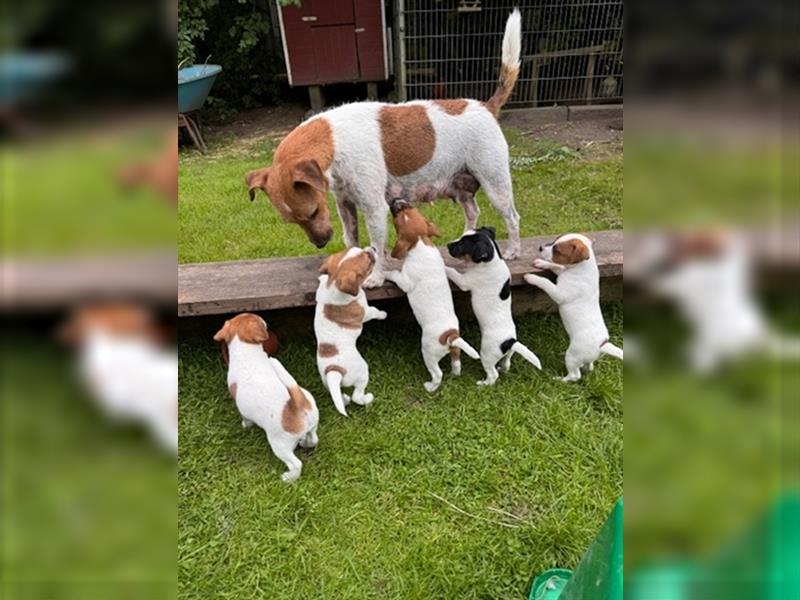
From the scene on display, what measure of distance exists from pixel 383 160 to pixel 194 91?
4230 mm

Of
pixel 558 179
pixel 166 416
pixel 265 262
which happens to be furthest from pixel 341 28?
pixel 166 416

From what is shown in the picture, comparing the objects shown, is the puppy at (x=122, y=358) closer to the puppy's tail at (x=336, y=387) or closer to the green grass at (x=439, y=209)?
the puppy's tail at (x=336, y=387)

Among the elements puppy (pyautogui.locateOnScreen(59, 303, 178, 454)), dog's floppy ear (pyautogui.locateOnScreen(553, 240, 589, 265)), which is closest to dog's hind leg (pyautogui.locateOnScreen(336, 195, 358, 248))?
dog's floppy ear (pyautogui.locateOnScreen(553, 240, 589, 265))

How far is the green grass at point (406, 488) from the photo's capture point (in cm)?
174

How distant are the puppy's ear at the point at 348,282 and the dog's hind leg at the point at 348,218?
0.48 meters

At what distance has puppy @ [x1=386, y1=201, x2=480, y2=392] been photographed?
2322 mm

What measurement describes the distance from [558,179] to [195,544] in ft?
12.9

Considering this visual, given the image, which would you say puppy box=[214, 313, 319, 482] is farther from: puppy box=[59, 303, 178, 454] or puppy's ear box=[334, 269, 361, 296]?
puppy box=[59, 303, 178, 454]

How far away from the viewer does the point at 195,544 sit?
184 centimetres

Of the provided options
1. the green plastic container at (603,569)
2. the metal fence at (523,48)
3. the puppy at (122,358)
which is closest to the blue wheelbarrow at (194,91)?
the metal fence at (523,48)

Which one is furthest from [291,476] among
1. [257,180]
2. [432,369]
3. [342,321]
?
[257,180]

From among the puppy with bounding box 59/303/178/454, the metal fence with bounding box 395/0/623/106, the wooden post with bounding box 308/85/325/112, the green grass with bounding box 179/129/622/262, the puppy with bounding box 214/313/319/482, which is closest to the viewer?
the puppy with bounding box 59/303/178/454

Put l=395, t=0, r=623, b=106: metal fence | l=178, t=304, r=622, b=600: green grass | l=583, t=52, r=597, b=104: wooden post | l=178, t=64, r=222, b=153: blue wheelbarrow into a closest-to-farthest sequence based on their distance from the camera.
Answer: l=178, t=304, r=622, b=600: green grass, l=178, t=64, r=222, b=153: blue wheelbarrow, l=395, t=0, r=623, b=106: metal fence, l=583, t=52, r=597, b=104: wooden post

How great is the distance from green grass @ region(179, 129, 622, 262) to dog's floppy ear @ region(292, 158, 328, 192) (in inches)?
54.0
